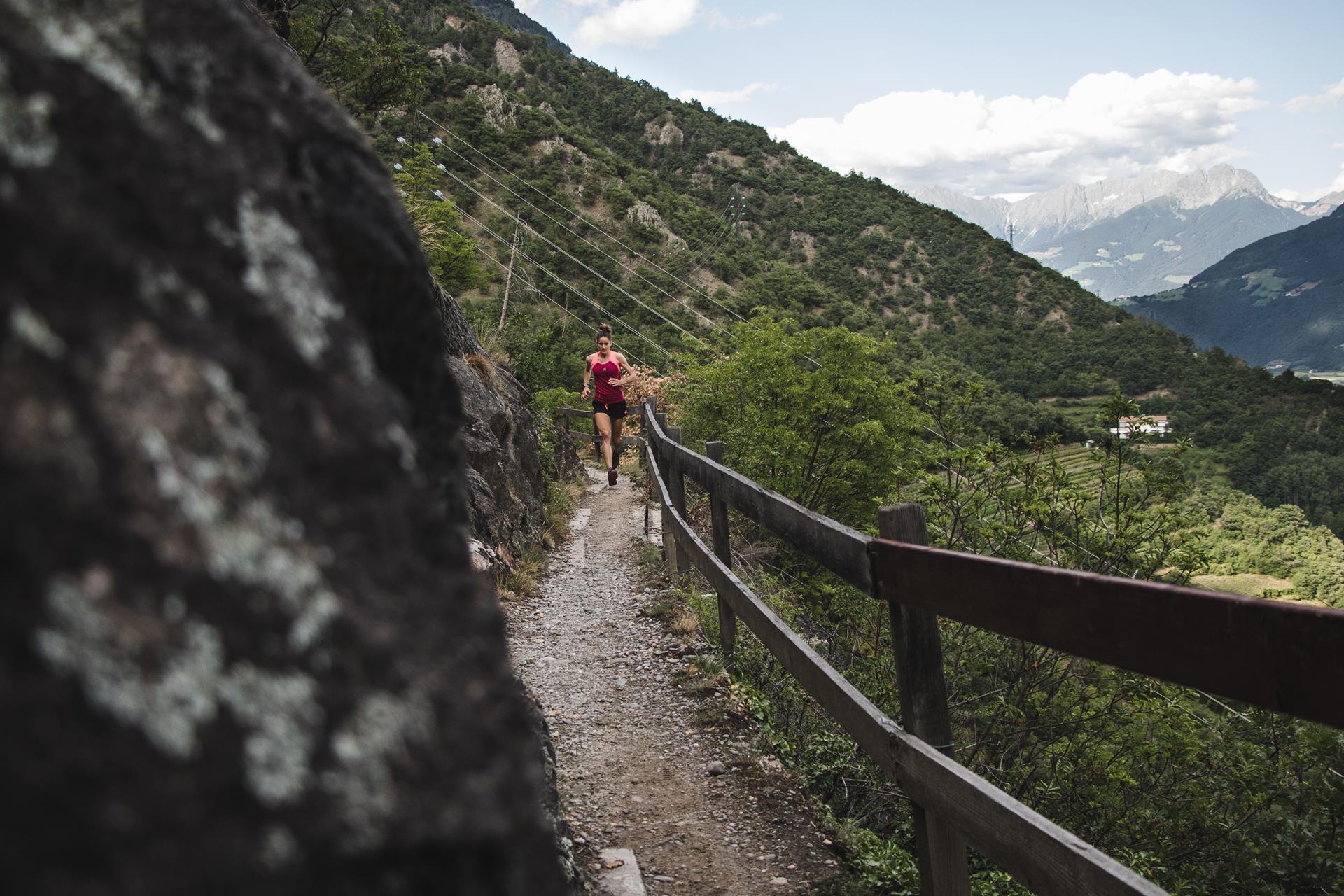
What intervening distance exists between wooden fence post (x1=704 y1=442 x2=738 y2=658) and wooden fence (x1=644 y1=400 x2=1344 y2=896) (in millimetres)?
1246

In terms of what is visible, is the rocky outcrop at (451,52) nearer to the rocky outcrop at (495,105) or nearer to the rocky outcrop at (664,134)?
the rocky outcrop at (495,105)

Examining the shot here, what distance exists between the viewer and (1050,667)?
441 centimetres

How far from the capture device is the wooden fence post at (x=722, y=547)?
4.70m

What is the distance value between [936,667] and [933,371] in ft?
14.8

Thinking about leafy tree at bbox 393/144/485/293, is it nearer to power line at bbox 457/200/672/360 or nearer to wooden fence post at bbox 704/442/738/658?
wooden fence post at bbox 704/442/738/658

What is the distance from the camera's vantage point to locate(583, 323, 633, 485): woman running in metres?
11.4

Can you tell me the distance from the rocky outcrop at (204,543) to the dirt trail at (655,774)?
2.70 meters

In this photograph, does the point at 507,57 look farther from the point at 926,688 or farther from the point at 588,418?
the point at 926,688

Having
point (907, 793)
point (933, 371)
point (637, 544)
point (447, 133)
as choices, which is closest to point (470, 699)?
point (907, 793)

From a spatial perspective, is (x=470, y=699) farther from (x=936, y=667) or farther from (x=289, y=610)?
(x=936, y=667)

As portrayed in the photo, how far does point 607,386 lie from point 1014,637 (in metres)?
9.97

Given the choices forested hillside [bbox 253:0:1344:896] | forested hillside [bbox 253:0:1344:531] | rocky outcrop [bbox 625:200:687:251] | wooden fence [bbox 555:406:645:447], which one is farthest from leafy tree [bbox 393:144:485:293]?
rocky outcrop [bbox 625:200:687:251]

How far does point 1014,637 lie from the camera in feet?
6.28

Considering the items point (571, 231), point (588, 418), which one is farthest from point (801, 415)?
point (571, 231)
